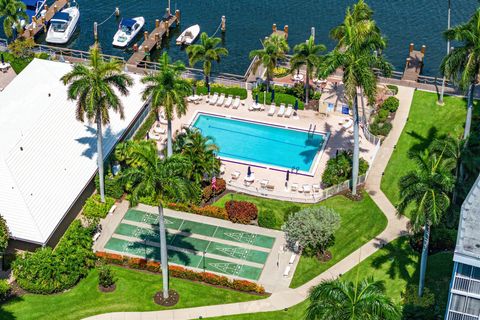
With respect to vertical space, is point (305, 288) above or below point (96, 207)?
below

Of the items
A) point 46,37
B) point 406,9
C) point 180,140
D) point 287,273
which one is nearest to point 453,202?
point 287,273

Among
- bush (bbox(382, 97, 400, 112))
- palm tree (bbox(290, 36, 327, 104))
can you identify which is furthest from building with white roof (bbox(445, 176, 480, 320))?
palm tree (bbox(290, 36, 327, 104))

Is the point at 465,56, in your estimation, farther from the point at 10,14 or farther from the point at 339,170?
the point at 10,14

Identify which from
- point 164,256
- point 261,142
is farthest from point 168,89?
point 261,142

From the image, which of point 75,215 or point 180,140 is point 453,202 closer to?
point 180,140

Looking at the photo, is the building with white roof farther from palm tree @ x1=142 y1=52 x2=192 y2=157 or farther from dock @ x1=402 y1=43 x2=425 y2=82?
dock @ x1=402 y1=43 x2=425 y2=82

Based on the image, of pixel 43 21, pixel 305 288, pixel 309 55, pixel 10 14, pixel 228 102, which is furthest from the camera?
pixel 43 21
